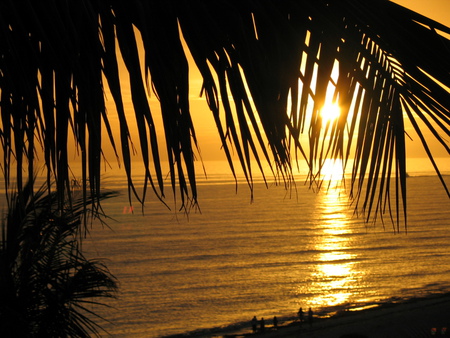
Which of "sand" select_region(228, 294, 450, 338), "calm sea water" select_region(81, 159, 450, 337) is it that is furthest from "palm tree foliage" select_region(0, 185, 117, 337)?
"sand" select_region(228, 294, 450, 338)

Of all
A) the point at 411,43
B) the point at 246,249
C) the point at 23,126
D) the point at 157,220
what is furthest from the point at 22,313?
the point at 157,220

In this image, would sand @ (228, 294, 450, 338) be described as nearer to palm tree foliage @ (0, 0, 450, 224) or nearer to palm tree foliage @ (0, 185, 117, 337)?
palm tree foliage @ (0, 185, 117, 337)

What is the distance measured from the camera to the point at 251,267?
35.6 m

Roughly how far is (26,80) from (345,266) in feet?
125

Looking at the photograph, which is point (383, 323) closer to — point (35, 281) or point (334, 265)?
point (334, 265)

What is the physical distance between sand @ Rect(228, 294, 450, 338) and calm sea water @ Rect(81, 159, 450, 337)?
218cm

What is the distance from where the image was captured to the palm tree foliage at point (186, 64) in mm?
654

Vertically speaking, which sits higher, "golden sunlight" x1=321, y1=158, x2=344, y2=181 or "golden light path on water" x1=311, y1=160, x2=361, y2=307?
"golden sunlight" x1=321, y1=158, x2=344, y2=181

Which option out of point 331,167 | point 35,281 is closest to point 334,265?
point 35,281

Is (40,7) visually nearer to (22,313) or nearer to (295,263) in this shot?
(22,313)

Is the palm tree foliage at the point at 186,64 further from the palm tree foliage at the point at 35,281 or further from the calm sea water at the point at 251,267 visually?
the calm sea water at the point at 251,267

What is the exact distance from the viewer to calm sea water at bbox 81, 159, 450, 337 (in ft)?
82.0

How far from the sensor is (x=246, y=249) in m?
42.2

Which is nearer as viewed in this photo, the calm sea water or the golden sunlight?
the golden sunlight
